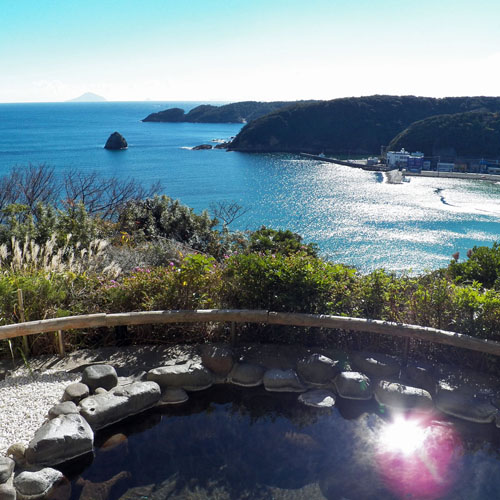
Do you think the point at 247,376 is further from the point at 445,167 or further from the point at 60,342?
the point at 445,167

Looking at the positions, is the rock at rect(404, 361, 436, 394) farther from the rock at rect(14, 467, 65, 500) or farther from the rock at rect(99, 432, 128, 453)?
the rock at rect(14, 467, 65, 500)

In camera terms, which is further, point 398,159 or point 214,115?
point 214,115

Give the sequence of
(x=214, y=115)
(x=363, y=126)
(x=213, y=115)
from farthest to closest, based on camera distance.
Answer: (x=213, y=115) → (x=214, y=115) → (x=363, y=126)

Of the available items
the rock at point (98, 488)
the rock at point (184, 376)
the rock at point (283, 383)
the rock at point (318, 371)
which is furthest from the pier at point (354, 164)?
the rock at point (98, 488)

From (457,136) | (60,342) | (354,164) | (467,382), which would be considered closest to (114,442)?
(60,342)

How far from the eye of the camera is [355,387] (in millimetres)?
3988

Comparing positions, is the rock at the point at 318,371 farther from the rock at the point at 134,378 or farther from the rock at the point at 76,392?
the rock at the point at 76,392

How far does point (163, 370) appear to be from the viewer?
13.2 ft

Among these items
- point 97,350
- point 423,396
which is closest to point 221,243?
point 97,350

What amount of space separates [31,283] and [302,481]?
10.1 ft

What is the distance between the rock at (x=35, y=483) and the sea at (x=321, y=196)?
14.2 m

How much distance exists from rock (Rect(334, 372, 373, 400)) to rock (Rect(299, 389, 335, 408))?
113mm

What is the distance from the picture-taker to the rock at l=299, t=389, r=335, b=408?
3.90m

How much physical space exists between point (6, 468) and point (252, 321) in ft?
7.46
